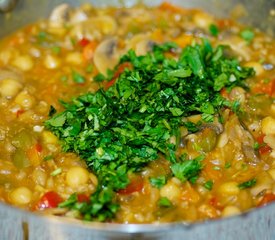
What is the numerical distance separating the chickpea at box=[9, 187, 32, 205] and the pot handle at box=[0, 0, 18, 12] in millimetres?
2524

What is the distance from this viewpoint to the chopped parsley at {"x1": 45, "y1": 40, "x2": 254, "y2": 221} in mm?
4496

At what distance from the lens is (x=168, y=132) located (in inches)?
185

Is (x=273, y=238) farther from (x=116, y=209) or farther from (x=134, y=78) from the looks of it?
(x=134, y=78)

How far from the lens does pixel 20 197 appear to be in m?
4.46

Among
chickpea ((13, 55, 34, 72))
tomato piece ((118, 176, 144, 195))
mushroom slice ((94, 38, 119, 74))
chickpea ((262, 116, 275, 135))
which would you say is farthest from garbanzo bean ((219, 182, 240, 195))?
chickpea ((13, 55, 34, 72))

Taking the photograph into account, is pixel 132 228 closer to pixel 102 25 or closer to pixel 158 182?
pixel 158 182

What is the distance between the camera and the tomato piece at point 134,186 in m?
4.45

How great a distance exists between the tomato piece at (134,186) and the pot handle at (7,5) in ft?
9.15

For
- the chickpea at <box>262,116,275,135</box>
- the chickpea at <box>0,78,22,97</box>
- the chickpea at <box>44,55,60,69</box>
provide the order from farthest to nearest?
1. the chickpea at <box>44,55,60,69</box>
2. the chickpea at <box>0,78,22,97</box>
3. the chickpea at <box>262,116,275,135</box>

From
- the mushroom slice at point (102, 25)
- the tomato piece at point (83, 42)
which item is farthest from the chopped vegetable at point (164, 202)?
the mushroom slice at point (102, 25)

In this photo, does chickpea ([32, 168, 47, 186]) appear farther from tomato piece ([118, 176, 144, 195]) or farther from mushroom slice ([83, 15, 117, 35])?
mushroom slice ([83, 15, 117, 35])

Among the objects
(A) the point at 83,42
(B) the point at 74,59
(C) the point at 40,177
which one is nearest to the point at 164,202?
(C) the point at 40,177

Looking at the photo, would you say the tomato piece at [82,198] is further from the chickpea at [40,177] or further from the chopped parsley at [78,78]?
the chopped parsley at [78,78]

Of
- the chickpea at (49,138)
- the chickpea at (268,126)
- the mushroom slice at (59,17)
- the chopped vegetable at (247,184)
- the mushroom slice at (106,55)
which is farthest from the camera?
the mushroom slice at (59,17)
